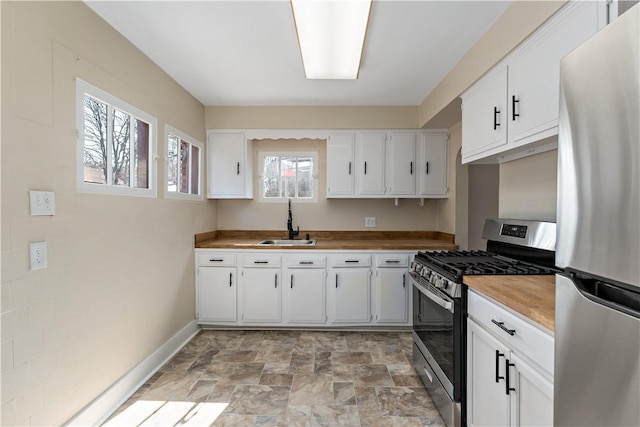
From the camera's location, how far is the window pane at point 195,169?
323cm

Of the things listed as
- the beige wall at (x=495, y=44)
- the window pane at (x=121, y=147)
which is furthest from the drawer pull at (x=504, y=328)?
the window pane at (x=121, y=147)

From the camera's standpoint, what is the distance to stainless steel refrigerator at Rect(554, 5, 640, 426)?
62cm

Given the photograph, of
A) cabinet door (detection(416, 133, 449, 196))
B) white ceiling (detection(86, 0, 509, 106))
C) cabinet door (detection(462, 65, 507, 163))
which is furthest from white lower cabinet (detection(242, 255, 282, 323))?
cabinet door (detection(462, 65, 507, 163))

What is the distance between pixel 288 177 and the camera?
382 centimetres

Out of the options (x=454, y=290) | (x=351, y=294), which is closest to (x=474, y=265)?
(x=454, y=290)

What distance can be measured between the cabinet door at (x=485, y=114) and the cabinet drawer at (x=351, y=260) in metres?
1.36

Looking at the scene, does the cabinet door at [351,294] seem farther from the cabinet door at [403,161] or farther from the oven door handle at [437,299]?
the cabinet door at [403,161]

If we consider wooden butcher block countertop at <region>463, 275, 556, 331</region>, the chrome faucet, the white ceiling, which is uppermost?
the white ceiling

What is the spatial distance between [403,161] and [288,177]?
4.65 ft

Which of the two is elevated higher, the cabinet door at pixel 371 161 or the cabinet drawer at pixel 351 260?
the cabinet door at pixel 371 161

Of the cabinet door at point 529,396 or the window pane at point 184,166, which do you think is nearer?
the cabinet door at point 529,396

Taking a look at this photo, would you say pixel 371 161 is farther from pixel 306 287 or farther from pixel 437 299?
pixel 437 299

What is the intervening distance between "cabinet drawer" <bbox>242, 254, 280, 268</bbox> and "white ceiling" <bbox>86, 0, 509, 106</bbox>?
169cm

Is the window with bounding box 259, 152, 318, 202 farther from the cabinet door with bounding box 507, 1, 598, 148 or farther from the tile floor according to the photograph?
the cabinet door with bounding box 507, 1, 598, 148
